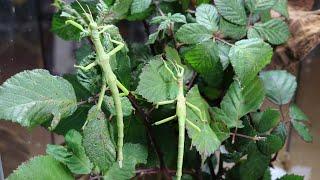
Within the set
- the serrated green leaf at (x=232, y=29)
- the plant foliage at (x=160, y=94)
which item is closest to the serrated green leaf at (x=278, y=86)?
the plant foliage at (x=160, y=94)

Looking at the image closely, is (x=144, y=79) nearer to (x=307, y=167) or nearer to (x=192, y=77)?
(x=192, y=77)

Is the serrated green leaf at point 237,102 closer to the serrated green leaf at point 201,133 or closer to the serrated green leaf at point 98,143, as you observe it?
the serrated green leaf at point 201,133

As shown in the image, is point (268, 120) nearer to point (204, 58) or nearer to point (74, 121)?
point (204, 58)

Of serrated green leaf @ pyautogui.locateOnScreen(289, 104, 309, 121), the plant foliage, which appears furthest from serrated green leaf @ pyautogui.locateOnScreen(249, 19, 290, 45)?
serrated green leaf @ pyautogui.locateOnScreen(289, 104, 309, 121)

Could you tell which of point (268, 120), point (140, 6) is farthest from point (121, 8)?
point (268, 120)

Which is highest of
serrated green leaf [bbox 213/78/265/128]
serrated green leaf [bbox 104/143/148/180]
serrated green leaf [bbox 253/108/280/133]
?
serrated green leaf [bbox 213/78/265/128]

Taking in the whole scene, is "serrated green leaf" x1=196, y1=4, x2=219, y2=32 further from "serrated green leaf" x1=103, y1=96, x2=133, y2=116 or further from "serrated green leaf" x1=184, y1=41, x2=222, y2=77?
"serrated green leaf" x1=103, y1=96, x2=133, y2=116
